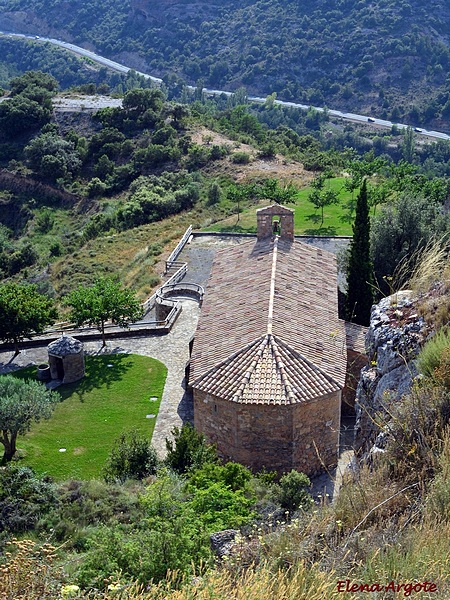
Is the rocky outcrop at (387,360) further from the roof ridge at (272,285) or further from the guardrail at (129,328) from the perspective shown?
the guardrail at (129,328)

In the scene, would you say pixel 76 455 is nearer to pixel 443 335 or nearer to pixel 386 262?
pixel 443 335

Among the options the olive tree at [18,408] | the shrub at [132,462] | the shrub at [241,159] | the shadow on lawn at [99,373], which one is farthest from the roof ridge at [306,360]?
the shrub at [241,159]

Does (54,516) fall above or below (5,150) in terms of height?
below

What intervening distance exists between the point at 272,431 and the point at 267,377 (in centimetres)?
141

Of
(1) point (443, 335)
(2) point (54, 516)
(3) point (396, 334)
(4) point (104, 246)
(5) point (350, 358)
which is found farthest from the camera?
(4) point (104, 246)

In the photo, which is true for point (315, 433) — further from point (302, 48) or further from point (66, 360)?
→ point (302, 48)

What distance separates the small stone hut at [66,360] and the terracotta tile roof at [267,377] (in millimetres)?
7659

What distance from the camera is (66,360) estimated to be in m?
23.9

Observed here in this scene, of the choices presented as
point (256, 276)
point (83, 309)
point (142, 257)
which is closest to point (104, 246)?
point (142, 257)

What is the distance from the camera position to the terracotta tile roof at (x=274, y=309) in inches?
728

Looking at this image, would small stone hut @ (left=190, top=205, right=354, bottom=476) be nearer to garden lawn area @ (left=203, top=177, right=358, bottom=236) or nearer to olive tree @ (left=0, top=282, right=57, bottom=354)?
olive tree @ (left=0, top=282, right=57, bottom=354)

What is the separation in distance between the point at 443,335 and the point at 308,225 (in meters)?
37.1

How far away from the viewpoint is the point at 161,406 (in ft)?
73.3

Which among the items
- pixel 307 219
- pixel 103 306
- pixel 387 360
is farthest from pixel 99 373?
pixel 307 219
